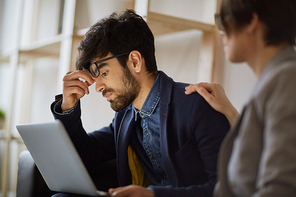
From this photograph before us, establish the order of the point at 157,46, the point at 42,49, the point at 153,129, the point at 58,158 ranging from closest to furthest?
1. the point at 58,158
2. the point at 153,129
3. the point at 157,46
4. the point at 42,49

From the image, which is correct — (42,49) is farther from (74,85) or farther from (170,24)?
(74,85)

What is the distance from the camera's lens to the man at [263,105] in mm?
554

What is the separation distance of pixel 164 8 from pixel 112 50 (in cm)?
100

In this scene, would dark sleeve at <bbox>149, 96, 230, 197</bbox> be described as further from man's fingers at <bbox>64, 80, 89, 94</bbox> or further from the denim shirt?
man's fingers at <bbox>64, 80, 89, 94</bbox>

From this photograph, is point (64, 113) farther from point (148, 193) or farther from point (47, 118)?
point (47, 118)

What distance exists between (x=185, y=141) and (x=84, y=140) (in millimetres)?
530

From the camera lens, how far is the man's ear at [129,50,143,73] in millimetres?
1379

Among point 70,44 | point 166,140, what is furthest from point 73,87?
point 70,44

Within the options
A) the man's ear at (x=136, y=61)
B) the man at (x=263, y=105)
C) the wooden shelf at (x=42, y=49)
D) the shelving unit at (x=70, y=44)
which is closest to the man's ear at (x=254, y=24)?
the man at (x=263, y=105)

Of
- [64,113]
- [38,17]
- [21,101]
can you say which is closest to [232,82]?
[64,113]

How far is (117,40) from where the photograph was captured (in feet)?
4.47

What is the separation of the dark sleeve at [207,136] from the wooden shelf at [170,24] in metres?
0.75

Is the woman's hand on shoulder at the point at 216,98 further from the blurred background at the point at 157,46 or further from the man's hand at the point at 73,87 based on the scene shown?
the blurred background at the point at 157,46

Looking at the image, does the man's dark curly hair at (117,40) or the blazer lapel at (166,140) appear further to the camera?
the man's dark curly hair at (117,40)
